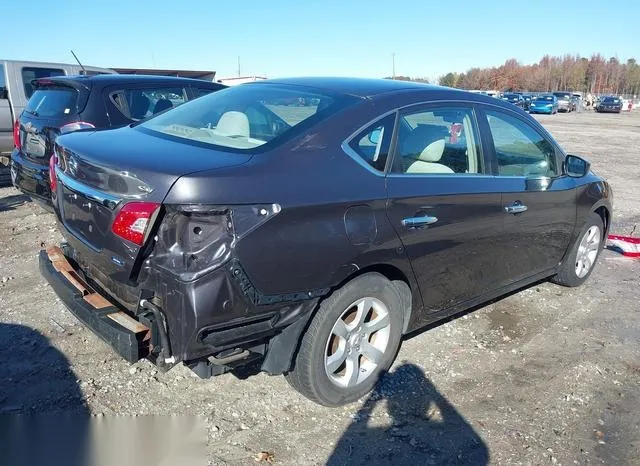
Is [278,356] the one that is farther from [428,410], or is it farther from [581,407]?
[581,407]

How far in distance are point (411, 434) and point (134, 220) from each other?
1.79 metres

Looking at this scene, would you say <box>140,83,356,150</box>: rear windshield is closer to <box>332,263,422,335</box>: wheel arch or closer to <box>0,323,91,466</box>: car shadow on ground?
<box>332,263,422,335</box>: wheel arch

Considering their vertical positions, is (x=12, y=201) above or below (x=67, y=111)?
below

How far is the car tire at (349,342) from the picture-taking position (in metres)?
2.88

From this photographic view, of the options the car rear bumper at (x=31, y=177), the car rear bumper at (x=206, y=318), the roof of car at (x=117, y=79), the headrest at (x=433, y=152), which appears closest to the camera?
the car rear bumper at (x=206, y=318)

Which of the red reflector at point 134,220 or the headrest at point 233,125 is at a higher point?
the headrest at point 233,125

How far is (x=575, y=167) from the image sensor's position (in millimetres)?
4531

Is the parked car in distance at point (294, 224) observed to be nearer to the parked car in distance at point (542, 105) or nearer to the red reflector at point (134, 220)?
the red reflector at point (134, 220)

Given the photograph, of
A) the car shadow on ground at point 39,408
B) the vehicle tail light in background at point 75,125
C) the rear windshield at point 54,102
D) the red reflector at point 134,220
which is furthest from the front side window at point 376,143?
the rear windshield at point 54,102

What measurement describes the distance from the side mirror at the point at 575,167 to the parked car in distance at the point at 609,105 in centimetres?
5495

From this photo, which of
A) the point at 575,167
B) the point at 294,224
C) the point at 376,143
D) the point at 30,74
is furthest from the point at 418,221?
the point at 30,74

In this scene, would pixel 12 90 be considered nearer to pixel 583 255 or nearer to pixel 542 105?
pixel 583 255

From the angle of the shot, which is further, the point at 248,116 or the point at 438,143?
the point at 438,143

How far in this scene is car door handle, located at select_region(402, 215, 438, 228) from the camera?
122 inches
